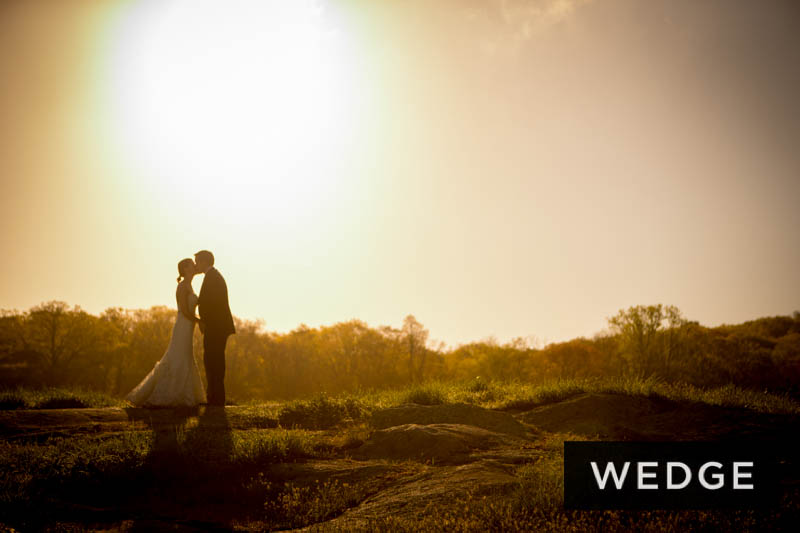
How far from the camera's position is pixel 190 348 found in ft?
37.3

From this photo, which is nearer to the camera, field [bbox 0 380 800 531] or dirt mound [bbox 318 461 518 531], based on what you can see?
field [bbox 0 380 800 531]

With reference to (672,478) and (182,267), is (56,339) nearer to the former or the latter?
(182,267)

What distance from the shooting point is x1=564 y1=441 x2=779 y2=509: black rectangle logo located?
4.80 metres

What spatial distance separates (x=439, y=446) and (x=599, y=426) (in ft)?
11.3

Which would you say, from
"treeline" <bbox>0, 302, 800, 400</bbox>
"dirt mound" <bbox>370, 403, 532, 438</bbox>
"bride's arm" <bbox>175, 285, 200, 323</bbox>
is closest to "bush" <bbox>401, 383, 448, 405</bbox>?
"dirt mound" <bbox>370, 403, 532, 438</bbox>

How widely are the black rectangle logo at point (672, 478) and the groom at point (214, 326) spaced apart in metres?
8.33

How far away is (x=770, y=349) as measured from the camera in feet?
141

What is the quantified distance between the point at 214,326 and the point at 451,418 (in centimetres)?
575

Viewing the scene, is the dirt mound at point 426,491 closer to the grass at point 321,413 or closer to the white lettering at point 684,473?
the white lettering at point 684,473

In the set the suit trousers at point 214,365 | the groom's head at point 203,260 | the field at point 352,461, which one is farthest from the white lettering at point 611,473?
the groom's head at point 203,260

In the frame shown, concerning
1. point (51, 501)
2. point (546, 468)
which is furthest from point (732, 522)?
point (51, 501)

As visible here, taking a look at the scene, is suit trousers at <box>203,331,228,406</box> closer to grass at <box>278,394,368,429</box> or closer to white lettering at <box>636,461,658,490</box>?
grass at <box>278,394,368,429</box>

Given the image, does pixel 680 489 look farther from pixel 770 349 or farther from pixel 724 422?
pixel 770 349

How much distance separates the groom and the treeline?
17965 millimetres
